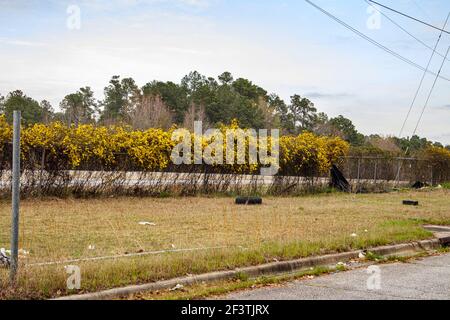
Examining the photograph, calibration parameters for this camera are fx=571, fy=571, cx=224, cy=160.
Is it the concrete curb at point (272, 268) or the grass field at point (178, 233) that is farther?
the grass field at point (178, 233)

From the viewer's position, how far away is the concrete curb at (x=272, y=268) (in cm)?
683

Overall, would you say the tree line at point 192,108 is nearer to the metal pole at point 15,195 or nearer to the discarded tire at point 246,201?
the discarded tire at point 246,201

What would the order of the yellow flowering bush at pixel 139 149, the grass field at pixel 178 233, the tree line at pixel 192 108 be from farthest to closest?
the tree line at pixel 192 108 < the yellow flowering bush at pixel 139 149 < the grass field at pixel 178 233

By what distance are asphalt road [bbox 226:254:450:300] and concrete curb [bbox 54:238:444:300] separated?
61 centimetres

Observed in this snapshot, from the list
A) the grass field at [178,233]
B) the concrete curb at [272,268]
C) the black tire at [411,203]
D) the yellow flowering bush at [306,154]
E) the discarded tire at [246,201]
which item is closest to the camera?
the concrete curb at [272,268]

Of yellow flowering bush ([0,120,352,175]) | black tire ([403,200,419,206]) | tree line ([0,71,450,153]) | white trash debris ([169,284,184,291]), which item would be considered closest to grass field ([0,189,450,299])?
white trash debris ([169,284,184,291])

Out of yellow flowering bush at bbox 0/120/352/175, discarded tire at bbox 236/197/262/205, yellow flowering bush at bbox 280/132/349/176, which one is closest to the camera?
yellow flowering bush at bbox 0/120/352/175

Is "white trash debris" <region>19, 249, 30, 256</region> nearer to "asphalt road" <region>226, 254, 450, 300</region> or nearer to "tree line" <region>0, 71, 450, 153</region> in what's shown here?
"asphalt road" <region>226, 254, 450, 300</region>

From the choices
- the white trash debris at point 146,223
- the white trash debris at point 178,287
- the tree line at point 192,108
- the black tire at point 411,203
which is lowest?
the white trash debris at point 178,287

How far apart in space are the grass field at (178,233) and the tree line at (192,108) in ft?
148

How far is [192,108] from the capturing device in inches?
2788

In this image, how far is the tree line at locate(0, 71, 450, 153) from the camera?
68.9m

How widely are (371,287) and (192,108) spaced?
6384 cm

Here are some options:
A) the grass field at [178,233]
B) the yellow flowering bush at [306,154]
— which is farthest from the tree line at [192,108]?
the grass field at [178,233]
